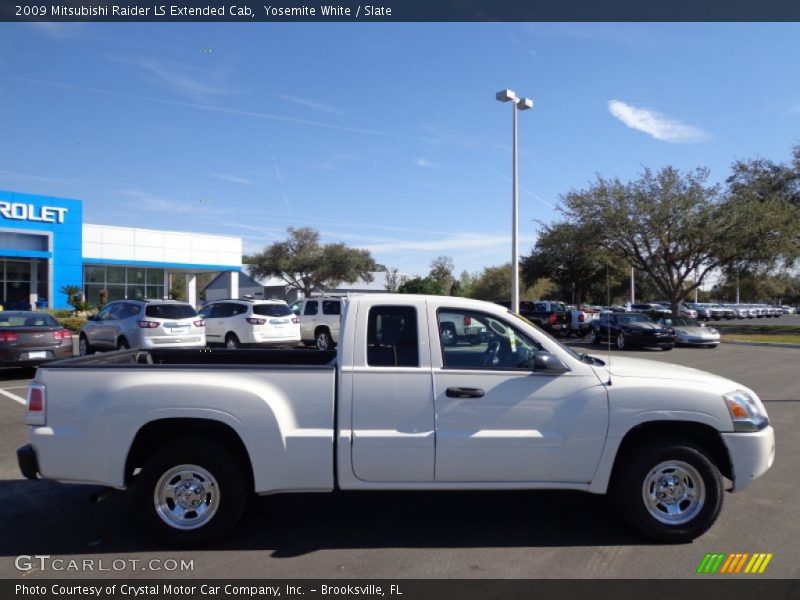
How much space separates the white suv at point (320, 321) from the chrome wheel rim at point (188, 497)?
16.0 meters

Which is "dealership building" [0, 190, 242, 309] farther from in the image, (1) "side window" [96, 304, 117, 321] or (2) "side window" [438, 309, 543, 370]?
(2) "side window" [438, 309, 543, 370]

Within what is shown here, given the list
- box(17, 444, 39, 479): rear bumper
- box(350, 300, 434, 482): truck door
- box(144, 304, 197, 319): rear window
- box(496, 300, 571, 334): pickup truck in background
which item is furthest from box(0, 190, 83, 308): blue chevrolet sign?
box(350, 300, 434, 482): truck door

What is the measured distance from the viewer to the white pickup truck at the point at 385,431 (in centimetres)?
461

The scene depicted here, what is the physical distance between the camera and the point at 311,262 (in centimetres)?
5944

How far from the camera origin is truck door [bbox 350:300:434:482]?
4621 millimetres

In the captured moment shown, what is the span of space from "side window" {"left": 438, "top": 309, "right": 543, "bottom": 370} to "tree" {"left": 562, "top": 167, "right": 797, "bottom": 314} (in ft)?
92.9

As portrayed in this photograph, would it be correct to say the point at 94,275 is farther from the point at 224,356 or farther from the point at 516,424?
the point at 516,424

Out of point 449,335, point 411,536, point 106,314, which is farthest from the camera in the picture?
point 106,314

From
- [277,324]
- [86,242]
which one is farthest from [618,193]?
[86,242]

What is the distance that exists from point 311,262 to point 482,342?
2172 inches

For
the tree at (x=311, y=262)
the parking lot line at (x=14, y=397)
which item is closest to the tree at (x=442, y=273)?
the tree at (x=311, y=262)

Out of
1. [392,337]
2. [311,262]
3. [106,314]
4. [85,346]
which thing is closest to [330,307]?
[106,314]

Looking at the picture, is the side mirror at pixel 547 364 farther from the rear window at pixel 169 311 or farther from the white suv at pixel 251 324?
the white suv at pixel 251 324

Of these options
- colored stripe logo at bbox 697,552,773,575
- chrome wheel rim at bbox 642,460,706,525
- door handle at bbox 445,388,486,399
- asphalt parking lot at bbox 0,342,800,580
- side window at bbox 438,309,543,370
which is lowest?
colored stripe logo at bbox 697,552,773,575
